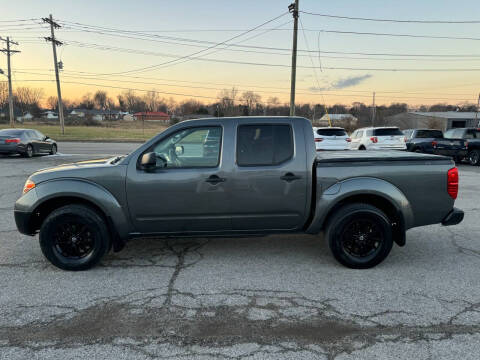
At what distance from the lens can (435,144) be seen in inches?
606

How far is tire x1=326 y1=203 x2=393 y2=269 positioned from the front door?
1.29m

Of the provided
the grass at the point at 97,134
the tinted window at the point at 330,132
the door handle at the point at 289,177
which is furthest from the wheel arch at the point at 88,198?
the grass at the point at 97,134

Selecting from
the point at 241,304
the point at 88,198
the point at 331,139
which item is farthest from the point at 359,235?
the point at 331,139

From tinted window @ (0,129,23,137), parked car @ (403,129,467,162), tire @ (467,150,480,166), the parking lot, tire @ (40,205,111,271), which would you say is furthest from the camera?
tinted window @ (0,129,23,137)

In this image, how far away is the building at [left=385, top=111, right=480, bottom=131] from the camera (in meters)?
58.1

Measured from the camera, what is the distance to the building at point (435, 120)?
5807 centimetres

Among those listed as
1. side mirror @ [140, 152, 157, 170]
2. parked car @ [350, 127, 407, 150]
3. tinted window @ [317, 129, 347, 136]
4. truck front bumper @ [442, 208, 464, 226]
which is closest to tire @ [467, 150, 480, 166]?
parked car @ [350, 127, 407, 150]

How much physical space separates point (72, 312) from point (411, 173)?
3.89 m

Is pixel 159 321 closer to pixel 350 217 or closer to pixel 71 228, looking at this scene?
pixel 71 228

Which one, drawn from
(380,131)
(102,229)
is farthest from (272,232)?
(380,131)

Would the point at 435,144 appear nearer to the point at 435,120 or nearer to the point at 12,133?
the point at 12,133

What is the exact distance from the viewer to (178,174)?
151 inches

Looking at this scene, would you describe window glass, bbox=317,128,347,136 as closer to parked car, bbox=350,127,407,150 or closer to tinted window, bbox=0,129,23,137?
parked car, bbox=350,127,407,150

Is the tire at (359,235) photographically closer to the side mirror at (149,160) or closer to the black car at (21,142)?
the side mirror at (149,160)
